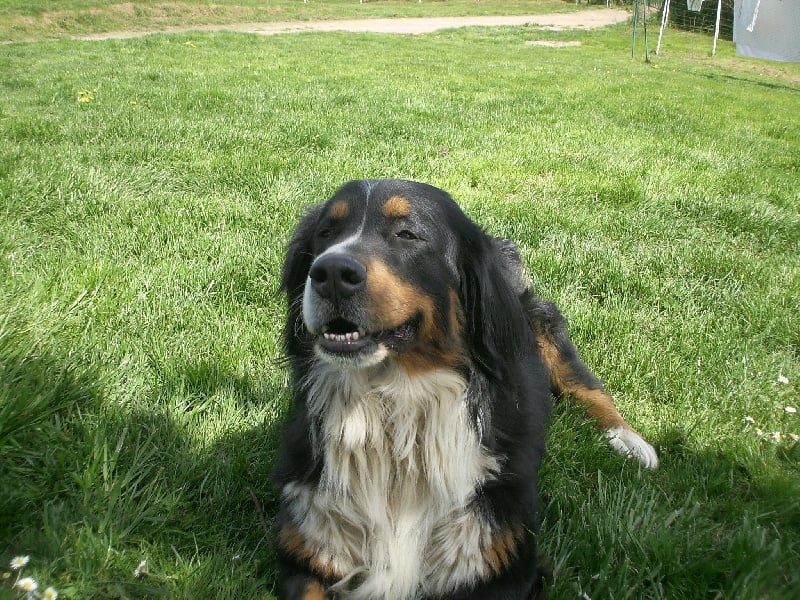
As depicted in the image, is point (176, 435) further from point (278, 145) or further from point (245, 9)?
point (245, 9)

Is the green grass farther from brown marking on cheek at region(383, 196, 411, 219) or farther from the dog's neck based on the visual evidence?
the dog's neck

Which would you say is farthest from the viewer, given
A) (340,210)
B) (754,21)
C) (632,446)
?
(754,21)

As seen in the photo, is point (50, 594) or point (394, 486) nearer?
point (50, 594)

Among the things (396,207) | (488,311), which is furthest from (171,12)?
(488,311)

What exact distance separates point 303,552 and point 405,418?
0.53 m

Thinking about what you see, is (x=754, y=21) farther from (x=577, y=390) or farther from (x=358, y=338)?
(x=358, y=338)

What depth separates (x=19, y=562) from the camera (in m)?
1.76

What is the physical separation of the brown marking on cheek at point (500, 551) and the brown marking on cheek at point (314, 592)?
51cm

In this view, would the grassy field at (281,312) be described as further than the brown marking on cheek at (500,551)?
Yes

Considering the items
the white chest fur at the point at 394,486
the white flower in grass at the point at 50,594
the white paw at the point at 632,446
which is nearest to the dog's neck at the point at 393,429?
the white chest fur at the point at 394,486

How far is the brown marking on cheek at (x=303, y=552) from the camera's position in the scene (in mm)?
1958

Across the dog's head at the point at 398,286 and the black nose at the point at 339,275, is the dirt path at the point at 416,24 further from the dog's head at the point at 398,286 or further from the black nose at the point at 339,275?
the black nose at the point at 339,275

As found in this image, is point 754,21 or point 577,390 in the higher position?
point 754,21

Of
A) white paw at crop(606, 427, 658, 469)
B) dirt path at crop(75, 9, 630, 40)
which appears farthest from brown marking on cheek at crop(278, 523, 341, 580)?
dirt path at crop(75, 9, 630, 40)
